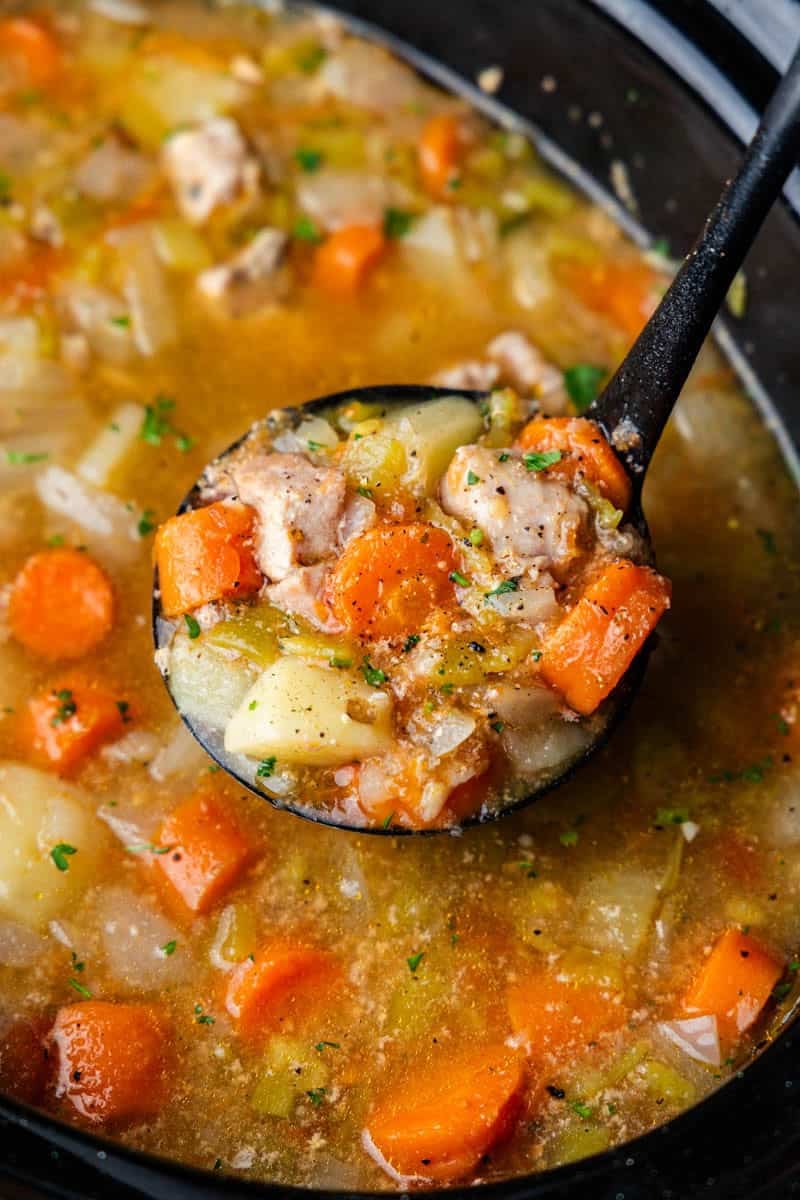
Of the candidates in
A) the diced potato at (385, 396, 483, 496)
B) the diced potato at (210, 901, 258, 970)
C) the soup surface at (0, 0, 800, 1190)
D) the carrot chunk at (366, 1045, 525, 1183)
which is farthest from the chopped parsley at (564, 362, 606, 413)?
the carrot chunk at (366, 1045, 525, 1183)

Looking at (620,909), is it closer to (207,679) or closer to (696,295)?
(207,679)

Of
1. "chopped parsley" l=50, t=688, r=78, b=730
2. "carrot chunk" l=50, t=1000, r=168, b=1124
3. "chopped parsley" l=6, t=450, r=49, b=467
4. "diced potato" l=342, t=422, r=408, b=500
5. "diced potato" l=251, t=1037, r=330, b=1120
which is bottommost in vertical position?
"carrot chunk" l=50, t=1000, r=168, b=1124

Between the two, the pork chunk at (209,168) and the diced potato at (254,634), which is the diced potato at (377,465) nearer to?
the diced potato at (254,634)

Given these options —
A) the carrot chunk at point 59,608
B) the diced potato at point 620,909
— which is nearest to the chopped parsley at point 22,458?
the carrot chunk at point 59,608

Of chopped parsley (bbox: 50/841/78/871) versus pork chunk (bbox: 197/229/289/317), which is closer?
chopped parsley (bbox: 50/841/78/871)

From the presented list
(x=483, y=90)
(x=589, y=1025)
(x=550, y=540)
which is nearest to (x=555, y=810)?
(x=589, y=1025)

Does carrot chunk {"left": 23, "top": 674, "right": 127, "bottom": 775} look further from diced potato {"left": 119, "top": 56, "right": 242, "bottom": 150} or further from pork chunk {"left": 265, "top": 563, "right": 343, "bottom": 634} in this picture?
diced potato {"left": 119, "top": 56, "right": 242, "bottom": 150}
